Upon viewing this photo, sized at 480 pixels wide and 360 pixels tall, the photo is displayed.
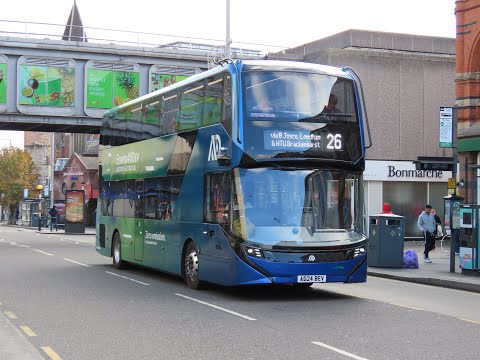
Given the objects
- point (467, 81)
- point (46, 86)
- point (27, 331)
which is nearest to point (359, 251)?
point (27, 331)

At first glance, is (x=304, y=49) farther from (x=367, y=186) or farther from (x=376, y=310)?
(x=376, y=310)

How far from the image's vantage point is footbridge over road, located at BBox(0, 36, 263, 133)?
34344 millimetres

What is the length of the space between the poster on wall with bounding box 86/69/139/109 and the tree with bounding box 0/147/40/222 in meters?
51.5

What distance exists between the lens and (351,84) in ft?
47.2

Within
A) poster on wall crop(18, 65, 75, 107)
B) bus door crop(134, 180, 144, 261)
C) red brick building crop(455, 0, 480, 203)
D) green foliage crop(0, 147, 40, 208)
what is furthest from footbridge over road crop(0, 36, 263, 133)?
green foliage crop(0, 147, 40, 208)

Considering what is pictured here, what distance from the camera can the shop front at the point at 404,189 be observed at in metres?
36.0

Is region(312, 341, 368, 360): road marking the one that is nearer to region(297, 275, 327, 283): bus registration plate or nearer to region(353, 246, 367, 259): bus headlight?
region(297, 275, 327, 283): bus registration plate

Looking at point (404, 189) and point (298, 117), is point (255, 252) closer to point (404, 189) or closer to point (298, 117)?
point (298, 117)

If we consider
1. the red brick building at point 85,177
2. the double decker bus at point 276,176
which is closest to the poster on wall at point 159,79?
the double decker bus at point 276,176

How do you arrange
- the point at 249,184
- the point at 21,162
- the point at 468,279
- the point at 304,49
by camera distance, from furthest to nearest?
→ the point at 21,162 < the point at 304,49 < the point at 468,279 < the point at 249,184

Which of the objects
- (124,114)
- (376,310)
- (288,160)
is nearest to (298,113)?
(288,160)

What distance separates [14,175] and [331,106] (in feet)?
248

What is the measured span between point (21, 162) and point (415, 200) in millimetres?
58362

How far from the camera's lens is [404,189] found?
1446 inches
